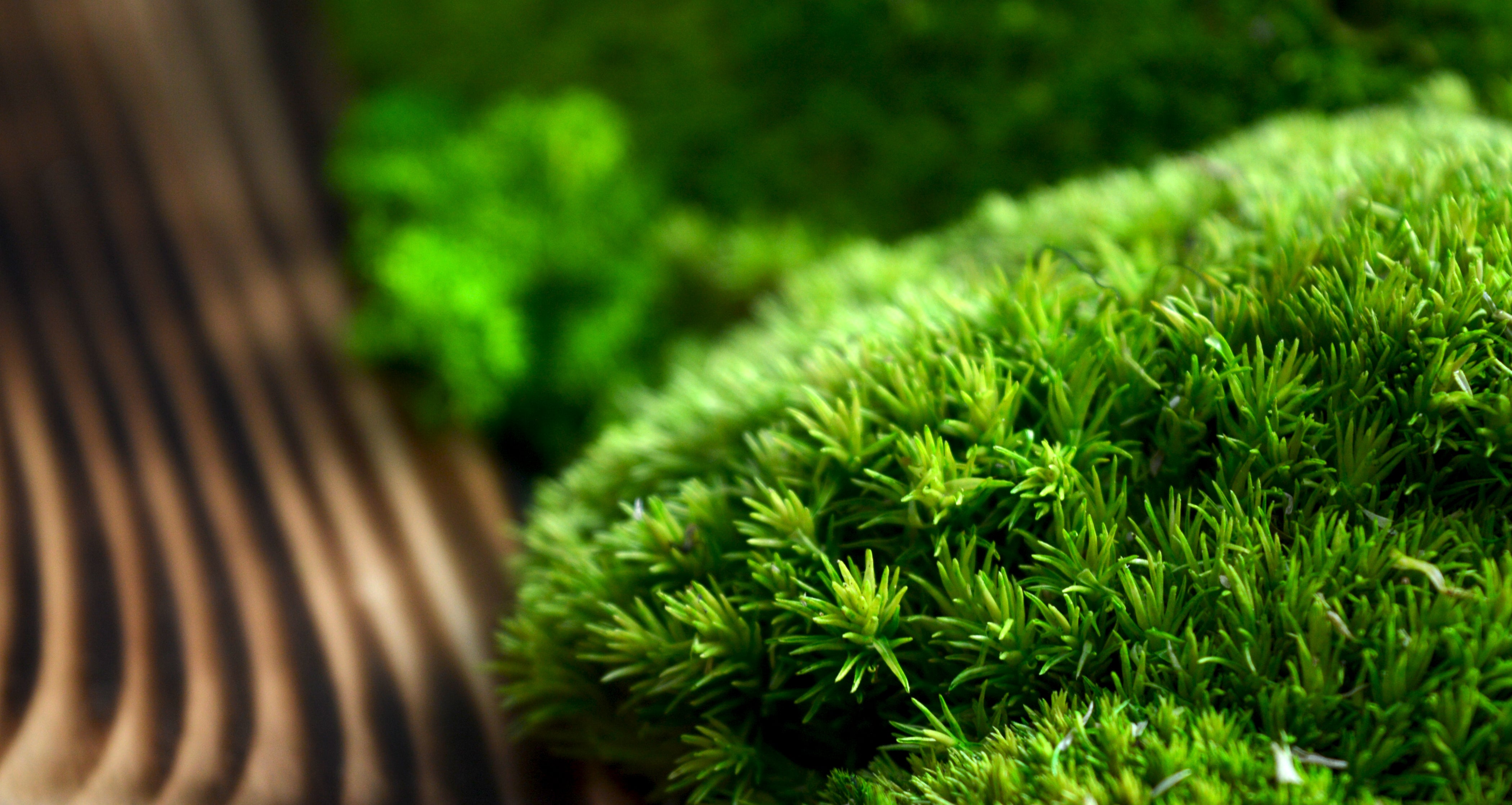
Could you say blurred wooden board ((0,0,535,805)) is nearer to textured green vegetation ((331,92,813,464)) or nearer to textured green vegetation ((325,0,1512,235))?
textured green vegetation ((331,92,813,464))

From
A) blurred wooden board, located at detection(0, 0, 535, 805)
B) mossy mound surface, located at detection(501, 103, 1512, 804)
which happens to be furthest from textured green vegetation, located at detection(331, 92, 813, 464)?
mossy mound surface, located at detection(501, 103, 1512, 804)

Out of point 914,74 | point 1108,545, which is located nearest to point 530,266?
point 914,74

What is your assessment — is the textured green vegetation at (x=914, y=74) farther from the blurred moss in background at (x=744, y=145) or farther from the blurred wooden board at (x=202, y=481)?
the blurred wooden board at (x=202, y=481)

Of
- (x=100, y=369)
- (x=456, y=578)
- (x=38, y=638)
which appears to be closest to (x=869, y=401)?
(x=456, y=578)

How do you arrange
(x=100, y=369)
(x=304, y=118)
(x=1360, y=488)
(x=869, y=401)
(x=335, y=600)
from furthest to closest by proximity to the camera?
(x=304, y=118) < (x=100, y=369) < (x=335, y=600) < (x=869, y=401) < (x=1360, y=488)

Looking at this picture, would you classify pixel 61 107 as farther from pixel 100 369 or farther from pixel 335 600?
pixel 335 600

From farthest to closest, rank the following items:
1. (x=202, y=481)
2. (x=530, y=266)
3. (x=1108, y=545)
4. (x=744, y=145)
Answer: (x=744, y=145)
(x=530, y=266)
(x=202, y=481)
(x=1108, y=545)

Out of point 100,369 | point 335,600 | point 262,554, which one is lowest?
point 335,600

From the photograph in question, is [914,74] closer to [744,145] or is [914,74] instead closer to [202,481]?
[744,145]
